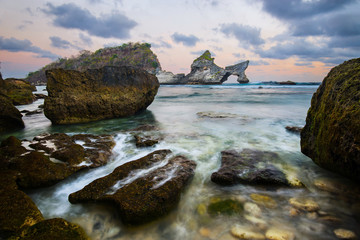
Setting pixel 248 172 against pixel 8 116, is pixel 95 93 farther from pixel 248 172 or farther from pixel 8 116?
pixel 248 172

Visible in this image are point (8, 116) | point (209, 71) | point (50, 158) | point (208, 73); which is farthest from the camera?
point (209, 71)

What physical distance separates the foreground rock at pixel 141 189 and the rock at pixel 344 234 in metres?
1.81

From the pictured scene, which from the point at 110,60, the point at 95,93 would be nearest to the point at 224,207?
the point at 95,93

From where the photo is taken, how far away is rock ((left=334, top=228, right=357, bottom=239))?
1929 mm

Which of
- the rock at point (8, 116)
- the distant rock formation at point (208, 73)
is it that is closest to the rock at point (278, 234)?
the rock at point (8, 116)

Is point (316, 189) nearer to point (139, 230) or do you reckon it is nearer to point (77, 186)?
point (139, 230)

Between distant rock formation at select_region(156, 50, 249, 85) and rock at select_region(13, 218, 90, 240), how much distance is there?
247 feet

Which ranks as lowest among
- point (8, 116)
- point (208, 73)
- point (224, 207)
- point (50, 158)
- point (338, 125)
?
point (224, 207)

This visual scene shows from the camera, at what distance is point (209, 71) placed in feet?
247

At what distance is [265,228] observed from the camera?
2.07m

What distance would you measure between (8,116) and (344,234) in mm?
8425

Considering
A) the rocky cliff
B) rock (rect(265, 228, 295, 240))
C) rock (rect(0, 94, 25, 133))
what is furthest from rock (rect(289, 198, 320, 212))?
the rocky cliff

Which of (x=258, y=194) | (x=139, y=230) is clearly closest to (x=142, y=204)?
(x=139, y=230)

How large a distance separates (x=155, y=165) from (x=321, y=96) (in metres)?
3.48
